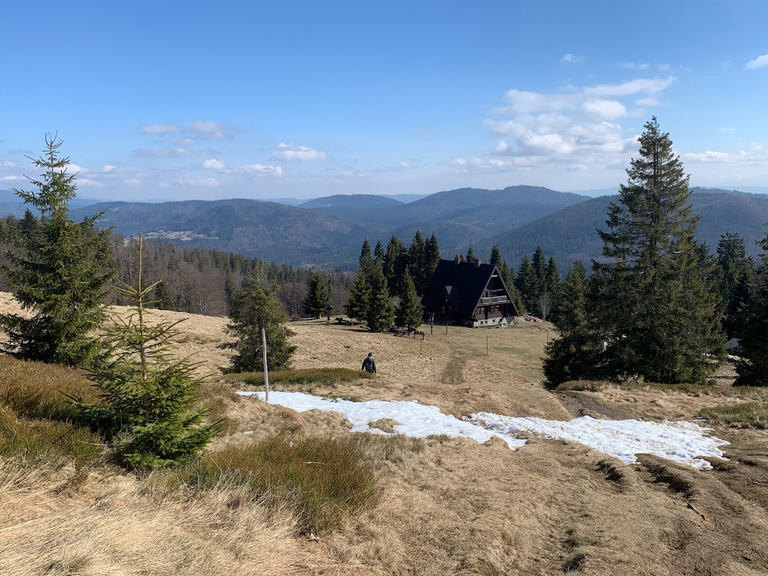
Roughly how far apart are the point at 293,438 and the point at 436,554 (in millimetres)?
5293

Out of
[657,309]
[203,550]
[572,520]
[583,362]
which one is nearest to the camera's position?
[203,550]

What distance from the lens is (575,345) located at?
26.1 metres

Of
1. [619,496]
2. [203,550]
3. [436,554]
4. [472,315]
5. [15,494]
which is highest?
[15,494]

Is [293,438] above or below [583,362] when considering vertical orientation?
above

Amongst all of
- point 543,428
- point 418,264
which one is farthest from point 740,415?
point 418,264

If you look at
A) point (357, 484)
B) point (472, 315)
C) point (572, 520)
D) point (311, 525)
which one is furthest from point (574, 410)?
point (472, 315)

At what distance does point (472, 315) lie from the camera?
5938 cm

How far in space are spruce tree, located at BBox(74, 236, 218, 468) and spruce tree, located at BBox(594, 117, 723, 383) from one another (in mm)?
22175

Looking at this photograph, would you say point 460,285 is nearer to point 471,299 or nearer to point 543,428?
point 471,299

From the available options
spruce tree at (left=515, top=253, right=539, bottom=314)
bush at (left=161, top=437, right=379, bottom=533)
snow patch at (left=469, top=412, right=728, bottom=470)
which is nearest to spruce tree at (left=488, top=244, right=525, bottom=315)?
spruce tree at (left=515, top=253, right=539, bottom=314)

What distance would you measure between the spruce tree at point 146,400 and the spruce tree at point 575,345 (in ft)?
74.7

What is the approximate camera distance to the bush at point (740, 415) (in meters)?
13.6

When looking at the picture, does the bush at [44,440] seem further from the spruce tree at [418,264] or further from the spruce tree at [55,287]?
the spruce tree at [418,264]

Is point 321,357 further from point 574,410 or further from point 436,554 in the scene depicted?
point 436,554
